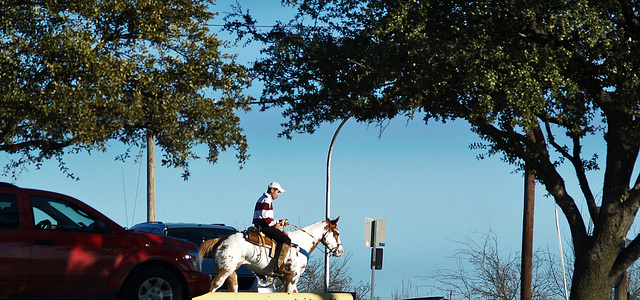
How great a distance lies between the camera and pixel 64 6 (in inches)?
A: 963

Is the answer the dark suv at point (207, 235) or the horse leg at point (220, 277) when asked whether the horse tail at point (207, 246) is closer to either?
the horse leg at point (220, 277)

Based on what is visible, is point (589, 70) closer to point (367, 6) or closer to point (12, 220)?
point (367, 6)

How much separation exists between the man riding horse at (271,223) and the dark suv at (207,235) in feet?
3.04

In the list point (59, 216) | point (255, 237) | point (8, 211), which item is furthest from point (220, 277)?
point (8, 211)

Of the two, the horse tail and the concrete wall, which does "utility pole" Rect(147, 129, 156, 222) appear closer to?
the horse tail

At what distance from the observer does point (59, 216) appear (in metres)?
11.9

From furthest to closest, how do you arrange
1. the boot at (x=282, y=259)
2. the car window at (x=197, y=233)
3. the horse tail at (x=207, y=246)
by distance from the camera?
the car window at (x=197, y=233)
the boot at (x=282, y=259)
the horse tail at (x=207, y=246)

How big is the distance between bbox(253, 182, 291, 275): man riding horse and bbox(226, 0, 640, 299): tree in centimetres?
466

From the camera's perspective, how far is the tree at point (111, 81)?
77.0ft

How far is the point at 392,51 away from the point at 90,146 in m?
9.98

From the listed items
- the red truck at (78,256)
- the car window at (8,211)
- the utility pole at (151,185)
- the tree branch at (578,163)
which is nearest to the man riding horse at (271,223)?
the red truck at (78,256)

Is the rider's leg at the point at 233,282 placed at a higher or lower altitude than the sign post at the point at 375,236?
lower

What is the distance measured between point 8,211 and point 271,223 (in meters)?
5.90

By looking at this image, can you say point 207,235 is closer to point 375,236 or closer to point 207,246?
point 207,246
